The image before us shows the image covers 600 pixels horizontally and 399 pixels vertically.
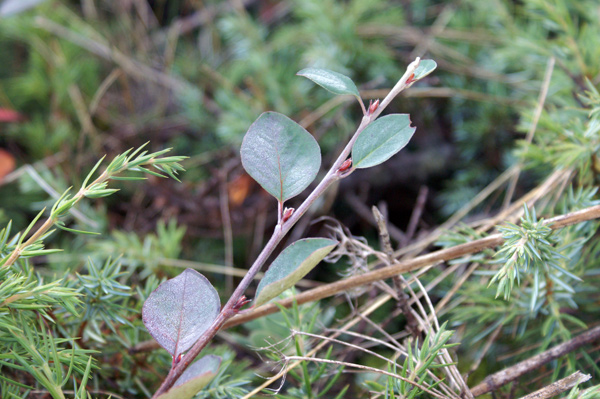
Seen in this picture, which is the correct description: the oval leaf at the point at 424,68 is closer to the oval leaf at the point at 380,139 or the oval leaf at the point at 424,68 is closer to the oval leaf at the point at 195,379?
the oval leaf at the point at 380,139

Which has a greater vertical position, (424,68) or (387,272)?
(424,68)

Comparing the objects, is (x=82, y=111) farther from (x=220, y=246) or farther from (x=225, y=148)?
(x=220, y=246)

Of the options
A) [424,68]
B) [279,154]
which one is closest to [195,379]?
[279,154]

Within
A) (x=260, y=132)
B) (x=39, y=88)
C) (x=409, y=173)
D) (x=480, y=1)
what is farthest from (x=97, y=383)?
(x=480, y=1)

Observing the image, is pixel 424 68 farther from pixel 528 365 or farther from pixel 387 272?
pixel 528 365

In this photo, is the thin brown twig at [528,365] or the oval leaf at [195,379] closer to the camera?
the oval leaf at [195,379]

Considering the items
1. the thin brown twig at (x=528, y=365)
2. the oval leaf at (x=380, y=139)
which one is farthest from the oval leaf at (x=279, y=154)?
the thin brown twig at (x=528, y=365)
